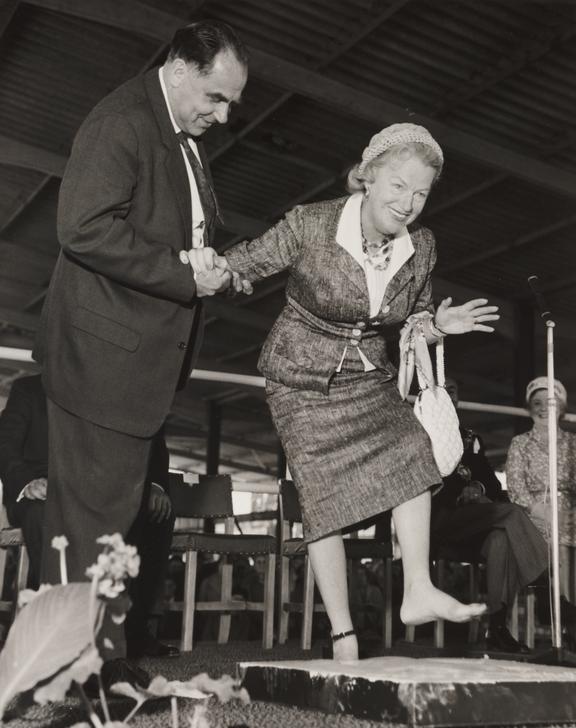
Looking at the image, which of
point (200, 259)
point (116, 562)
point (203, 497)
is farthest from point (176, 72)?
point (203, 497)

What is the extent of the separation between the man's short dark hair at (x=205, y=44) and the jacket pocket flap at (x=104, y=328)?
59 cm

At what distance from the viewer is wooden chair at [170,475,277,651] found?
14.1 feet

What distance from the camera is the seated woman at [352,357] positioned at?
219 centimetres

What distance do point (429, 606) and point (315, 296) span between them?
0.79 m

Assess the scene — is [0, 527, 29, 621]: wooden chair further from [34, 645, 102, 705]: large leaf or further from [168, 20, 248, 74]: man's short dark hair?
[34, 645, 102, 705]: large leaf

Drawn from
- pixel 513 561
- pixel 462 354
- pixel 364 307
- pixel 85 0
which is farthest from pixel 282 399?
pixel 462 354

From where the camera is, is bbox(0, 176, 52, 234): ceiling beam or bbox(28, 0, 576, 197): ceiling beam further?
bbox(0, 176, 52, 234): ceiling beam

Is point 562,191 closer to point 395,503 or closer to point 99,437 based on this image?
point 395,503

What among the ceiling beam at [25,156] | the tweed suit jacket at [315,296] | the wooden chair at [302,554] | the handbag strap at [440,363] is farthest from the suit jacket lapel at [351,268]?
the ceiling beam at [25,156]

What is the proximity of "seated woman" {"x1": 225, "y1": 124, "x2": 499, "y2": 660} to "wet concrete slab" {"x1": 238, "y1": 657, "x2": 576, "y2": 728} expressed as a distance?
24 centimetres

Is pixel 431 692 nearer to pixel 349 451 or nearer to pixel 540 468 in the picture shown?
pixel 349 451

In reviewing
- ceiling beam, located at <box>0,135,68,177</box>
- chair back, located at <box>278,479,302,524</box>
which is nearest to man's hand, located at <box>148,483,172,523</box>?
chair back, located at <box>278,479,302,524</box>

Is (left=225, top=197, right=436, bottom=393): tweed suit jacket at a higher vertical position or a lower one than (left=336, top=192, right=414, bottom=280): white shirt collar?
lower

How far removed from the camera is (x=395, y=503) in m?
2.18
